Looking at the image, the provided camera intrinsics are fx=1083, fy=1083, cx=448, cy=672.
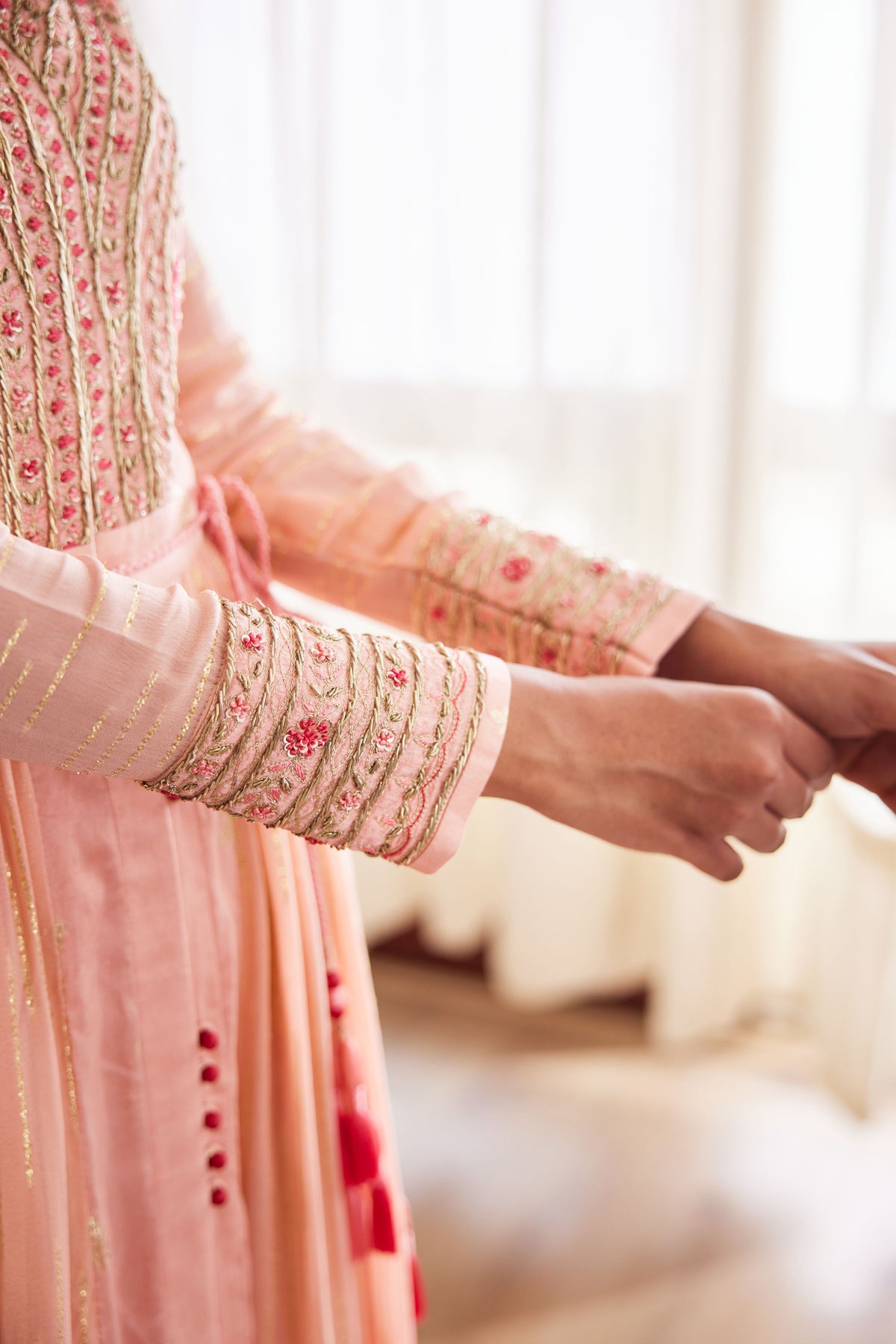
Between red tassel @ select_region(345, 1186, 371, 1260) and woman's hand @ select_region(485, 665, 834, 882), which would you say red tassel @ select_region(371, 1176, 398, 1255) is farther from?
woman's hand @ select_region(485, 665, 834, 882)

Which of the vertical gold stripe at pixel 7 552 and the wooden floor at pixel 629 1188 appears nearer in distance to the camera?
the vertical gold stripe at pixel 7 552

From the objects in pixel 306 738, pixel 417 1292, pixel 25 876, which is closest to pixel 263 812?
pixel 306 738

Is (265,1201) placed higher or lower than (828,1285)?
higher

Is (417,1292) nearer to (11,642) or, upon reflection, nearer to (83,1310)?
(83,1310)

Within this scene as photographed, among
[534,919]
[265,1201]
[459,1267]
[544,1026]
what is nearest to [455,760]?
[265,1201]

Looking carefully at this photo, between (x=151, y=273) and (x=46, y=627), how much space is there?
0.89 feet

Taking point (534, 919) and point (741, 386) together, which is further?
point (534, 919)

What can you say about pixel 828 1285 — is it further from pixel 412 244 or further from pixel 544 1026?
pixel 412 244

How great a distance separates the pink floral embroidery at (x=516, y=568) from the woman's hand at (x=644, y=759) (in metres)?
0.16

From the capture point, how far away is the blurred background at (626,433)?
1448 mm

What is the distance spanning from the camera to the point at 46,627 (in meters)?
0.47

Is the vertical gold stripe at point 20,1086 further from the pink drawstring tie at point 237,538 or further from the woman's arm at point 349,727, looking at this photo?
the pink drawstring tie at point 237,538

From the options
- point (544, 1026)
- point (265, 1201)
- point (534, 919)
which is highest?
point (265, 1201)

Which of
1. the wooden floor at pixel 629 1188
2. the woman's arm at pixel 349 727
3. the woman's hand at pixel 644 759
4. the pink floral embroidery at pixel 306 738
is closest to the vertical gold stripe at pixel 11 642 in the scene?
the woman's arm at pixel 349 727
